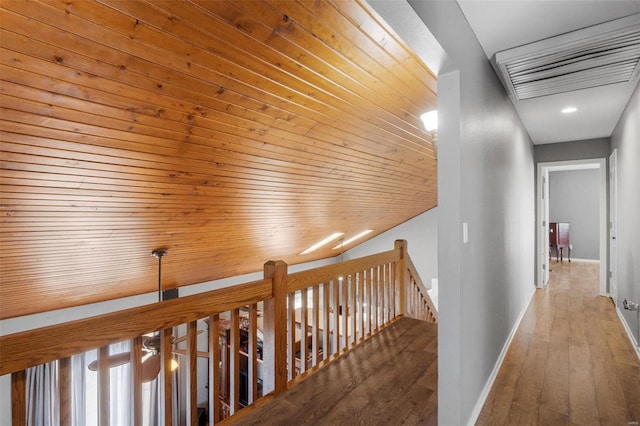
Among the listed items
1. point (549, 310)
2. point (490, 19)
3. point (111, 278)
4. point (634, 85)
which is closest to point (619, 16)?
point (490, 19)

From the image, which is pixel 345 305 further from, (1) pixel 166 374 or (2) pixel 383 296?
(1) pixel 166 374

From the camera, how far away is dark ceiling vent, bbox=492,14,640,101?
1.88 m

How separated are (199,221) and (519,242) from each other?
3297 mm

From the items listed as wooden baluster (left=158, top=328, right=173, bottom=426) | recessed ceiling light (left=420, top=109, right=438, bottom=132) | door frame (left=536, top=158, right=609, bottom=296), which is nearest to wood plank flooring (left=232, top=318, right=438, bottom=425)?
wooden baluster (left=158, top=328, right=173, bottom=426)

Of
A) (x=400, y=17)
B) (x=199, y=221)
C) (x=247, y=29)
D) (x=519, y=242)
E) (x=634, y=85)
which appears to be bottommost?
(x=519, y=242)

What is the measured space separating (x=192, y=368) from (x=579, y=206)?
30.8 ft

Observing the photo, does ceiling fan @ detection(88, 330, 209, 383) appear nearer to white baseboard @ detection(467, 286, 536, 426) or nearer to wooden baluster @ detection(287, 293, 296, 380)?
wooden baluster @ detection(287, 293, 296, 380)

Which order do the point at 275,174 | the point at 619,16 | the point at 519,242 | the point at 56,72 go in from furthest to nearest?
the point at 519,242
the point at 275,174
the point at 619,16
the point at 56,72

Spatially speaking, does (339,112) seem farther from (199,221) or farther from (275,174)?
(199,221)

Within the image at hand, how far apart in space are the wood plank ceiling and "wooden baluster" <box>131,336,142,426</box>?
1.13 meters

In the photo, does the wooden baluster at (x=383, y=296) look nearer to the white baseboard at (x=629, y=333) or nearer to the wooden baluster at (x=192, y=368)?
the wooden baluster at (x=192, y=368)

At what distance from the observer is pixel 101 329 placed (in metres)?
1.14

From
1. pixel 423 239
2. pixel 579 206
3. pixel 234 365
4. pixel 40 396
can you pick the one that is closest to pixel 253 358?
pixel 234 365

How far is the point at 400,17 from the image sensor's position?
117cm
